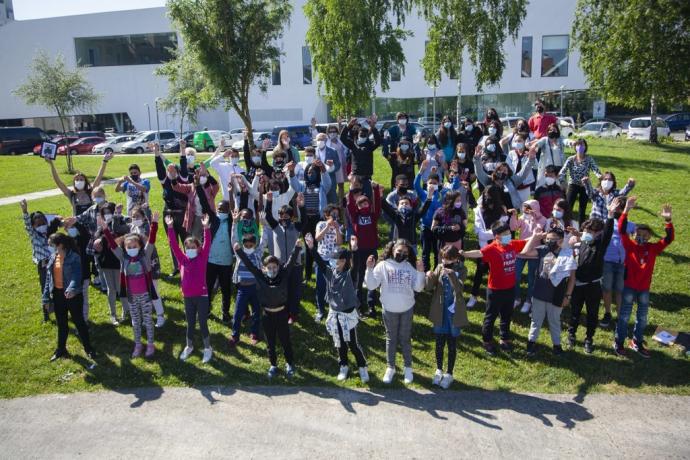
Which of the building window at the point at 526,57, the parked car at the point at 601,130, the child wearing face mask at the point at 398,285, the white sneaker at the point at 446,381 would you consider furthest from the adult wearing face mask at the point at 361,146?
the building window at the point at 526,57

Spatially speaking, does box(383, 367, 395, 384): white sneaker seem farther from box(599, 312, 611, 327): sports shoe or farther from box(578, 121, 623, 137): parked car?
box(578, 121, 623, 137): parked car

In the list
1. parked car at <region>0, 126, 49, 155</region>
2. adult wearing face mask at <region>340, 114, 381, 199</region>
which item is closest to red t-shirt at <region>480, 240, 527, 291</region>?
adult wearing face mask at <region>340, 114, 381, 199</region>

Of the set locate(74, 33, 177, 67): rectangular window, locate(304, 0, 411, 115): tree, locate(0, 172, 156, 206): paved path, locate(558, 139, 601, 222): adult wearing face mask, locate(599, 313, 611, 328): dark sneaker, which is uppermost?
locate(74, 33, 177, 67): rectangular window

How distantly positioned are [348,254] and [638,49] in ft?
68.3

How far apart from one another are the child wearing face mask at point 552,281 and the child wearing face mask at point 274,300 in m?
3.18

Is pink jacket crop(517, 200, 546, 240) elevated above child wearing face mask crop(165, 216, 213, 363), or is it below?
above

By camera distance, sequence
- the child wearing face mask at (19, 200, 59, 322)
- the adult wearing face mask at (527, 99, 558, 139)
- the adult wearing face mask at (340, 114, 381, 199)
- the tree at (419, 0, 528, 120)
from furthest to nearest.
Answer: the tree at (419, 0, 528, 120) < the adult wearing face mask at (527, 99, 558, 139) < the adult wearing face mask at (340, 114, 381, 199) < the child wearing face mask at (19, 200, 59, 322)

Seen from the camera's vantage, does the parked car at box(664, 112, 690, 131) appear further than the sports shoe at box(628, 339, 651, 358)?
Yes

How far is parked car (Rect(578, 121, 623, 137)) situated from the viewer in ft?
106

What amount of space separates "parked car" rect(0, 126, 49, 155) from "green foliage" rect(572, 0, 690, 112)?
33338 millimetres

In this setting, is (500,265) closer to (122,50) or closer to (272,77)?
(272,77)

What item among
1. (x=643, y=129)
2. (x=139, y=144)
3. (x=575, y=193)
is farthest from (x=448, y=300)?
(x=139, y=144)

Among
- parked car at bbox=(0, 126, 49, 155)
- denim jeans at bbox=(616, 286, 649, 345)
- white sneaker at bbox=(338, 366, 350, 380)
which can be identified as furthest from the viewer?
parked car at bbox=(0, 126, 49, 155)

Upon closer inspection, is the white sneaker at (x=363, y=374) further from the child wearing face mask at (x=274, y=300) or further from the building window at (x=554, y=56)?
the building window at (x=554, y=56)
